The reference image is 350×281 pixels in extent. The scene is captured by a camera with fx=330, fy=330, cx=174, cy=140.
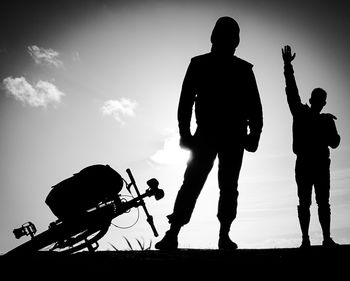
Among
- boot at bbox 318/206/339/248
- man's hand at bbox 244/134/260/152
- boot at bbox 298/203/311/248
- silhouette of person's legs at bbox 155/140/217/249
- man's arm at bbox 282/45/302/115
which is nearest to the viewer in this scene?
silhouette of person's legs at bbox 155/140/217/249

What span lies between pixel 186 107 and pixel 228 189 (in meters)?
1.21

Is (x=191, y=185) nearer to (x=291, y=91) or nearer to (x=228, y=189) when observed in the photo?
(x=228, y=189)

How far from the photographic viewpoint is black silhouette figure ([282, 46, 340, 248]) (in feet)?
18.8

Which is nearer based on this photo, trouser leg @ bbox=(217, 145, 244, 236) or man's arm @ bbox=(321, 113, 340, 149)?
trouser leg @ bbox=(217, 145, 244, 236)

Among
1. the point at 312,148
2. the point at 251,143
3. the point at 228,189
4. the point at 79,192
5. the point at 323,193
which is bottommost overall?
the point at 323,193

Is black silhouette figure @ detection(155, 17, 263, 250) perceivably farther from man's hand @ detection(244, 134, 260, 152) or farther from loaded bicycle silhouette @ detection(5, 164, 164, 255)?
loaded bicycle silhouette @ detection(5, 164, 164, 255)

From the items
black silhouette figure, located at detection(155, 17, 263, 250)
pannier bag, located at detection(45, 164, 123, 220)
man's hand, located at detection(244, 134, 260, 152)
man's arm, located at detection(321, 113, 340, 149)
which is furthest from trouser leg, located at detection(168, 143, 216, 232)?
man's arm, located at detection(321, 113, 340, 149)

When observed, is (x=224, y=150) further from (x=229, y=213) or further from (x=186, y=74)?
(x=186, y=74)

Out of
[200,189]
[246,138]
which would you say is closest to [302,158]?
[246,138]

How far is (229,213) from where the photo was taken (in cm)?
431

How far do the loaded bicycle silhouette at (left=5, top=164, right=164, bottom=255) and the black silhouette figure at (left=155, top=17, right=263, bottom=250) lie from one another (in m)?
2.18

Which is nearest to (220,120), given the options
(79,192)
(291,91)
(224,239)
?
(224,239)

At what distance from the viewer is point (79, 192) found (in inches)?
242

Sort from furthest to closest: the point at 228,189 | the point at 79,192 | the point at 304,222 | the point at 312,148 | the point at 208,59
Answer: the point at 79,192 → the point at 312,148 → the point at 304,222 → the point at 208,59 → the point at 228,189
